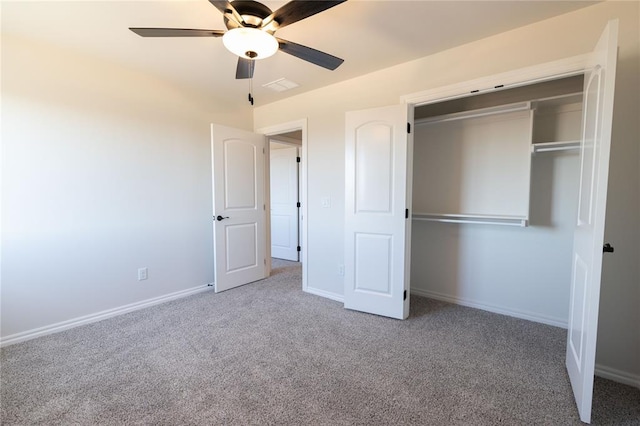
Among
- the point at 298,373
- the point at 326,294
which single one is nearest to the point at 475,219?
the point at 326,294

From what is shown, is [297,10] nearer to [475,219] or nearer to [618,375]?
[475,219]

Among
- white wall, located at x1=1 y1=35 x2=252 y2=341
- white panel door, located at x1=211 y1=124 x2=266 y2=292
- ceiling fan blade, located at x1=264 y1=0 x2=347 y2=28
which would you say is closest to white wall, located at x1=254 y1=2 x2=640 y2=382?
white panel door, located at x1=211 y1=124 x2=266 y2=292

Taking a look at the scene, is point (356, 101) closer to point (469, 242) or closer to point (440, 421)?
point (469, 242)

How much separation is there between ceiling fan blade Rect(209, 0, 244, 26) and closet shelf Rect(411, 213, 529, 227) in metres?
2.51

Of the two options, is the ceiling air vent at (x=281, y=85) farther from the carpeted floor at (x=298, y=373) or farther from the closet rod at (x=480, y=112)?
the carpeted floor at (x=298, y=373)

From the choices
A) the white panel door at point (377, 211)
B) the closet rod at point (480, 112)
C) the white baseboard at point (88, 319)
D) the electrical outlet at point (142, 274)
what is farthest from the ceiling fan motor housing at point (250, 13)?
the white baseboard at point (88, 319)

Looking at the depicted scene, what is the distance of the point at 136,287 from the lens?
9.91ft

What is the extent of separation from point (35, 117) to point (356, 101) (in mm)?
2848

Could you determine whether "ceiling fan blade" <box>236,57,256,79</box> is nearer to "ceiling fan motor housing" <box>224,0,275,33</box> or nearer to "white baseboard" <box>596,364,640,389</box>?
"ceiling fan motor housing" <box>224,0,275,33</box>

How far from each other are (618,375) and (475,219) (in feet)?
4.92

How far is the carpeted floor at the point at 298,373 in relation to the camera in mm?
1590

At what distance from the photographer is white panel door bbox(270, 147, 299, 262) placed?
520 cm

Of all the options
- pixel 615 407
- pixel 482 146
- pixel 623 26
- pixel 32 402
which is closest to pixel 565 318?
pixel 615 407

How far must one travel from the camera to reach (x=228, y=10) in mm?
1488
